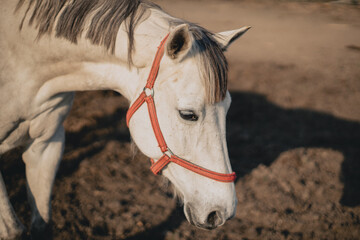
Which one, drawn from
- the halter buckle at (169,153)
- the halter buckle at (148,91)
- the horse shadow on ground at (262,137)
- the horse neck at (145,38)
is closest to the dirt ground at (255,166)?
the horse shadow on ground at (262,137)

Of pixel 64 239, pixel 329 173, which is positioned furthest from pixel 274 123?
pixel 64 239

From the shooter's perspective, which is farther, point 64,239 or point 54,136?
point 64,239

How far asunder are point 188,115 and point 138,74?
38 centimetres

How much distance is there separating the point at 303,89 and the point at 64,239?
15.8 ft

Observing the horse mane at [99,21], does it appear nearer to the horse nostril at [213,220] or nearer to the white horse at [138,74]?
the white horse at [138,74]

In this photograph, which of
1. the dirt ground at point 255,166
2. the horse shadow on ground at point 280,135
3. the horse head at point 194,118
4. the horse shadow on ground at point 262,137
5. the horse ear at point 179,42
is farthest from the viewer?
the horse shadow on ground at point 280,135

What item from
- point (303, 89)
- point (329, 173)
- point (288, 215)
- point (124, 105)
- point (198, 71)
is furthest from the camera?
point (303, 89)

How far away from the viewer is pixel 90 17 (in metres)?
1.50

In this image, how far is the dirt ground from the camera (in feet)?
8.97

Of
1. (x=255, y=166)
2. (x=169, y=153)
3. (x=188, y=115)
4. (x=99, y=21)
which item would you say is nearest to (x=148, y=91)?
(x=188, y=115)

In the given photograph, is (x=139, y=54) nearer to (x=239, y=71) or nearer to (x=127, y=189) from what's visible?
(x=127, y=189)

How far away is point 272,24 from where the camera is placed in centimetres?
844

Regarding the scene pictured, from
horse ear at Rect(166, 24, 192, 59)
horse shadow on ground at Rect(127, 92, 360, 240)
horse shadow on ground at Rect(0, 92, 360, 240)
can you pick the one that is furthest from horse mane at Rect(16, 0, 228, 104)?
horse shadow on ground at Rect(127, 92, 360, 240)

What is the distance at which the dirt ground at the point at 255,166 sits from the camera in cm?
273
